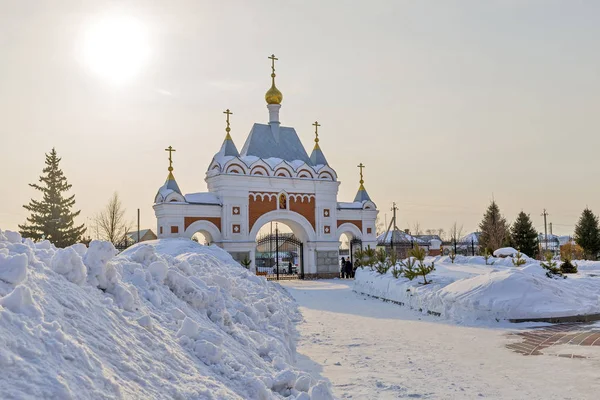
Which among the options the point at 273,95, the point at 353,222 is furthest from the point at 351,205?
the point at 273,95

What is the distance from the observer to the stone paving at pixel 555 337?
6.54 meters

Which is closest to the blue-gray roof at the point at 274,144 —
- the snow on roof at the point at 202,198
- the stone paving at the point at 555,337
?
the snow on roof at the point at 202,198

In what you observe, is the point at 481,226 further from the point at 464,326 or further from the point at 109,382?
the point at 109,382

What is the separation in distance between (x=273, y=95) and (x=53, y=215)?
41.6 ft

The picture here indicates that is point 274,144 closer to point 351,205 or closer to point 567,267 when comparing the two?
point 351,205

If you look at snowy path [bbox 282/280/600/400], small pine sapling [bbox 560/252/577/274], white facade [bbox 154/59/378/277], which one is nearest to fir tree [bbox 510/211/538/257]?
white facade [bbox 154/59/378/277]

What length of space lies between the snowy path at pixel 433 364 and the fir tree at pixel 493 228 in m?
27.8

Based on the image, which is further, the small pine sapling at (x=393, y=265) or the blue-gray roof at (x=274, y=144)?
the blue-gray roof at (x=274, y=144)

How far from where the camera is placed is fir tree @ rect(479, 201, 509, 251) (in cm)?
3512

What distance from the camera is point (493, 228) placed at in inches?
1407

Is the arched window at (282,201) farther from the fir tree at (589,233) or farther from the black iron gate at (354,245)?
the fir tree at (589,233)

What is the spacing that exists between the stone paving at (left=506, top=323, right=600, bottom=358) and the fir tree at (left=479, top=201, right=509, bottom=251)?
27834mm

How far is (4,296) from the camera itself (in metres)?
2.83

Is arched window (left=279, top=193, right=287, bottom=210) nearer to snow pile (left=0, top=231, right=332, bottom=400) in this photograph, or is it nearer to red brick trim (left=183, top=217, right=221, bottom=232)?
red brick trim (left=183, top=217, right=221, bottom=232)
